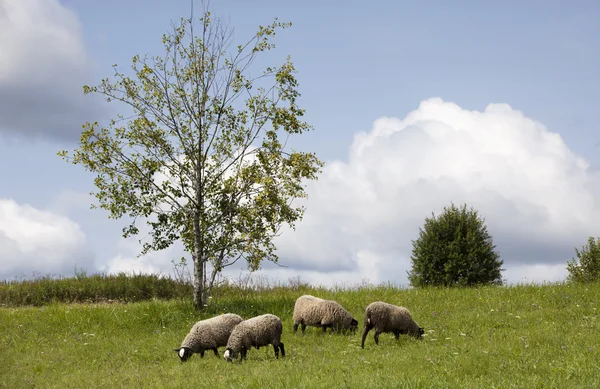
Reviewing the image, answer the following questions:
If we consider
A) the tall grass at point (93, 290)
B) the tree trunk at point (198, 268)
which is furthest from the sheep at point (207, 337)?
the tall grass at point (93, 290)

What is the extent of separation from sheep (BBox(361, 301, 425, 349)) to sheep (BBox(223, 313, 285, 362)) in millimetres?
2470

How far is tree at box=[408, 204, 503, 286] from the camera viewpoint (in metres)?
29.5

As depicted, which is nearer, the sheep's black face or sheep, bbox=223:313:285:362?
sheep, bbox=223:313:285:362

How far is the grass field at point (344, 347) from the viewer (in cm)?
1189

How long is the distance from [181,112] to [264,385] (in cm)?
1633

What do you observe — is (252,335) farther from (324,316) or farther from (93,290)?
(93,290)

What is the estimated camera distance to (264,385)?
11086mm

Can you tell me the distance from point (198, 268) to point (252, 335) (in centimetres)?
984

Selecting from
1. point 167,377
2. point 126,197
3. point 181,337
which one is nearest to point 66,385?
point 167,377

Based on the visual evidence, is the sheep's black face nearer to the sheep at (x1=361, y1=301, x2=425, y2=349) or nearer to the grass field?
the grass field

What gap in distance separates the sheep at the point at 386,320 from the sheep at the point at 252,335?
8.10 feet

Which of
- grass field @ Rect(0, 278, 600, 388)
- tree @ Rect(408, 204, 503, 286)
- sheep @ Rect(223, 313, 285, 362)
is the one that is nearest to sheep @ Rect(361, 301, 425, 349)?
grass field @ Rect(0, 278, 600, 388)

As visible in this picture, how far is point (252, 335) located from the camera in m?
14.8

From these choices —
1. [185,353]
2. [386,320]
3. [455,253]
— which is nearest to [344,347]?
[386,320]
